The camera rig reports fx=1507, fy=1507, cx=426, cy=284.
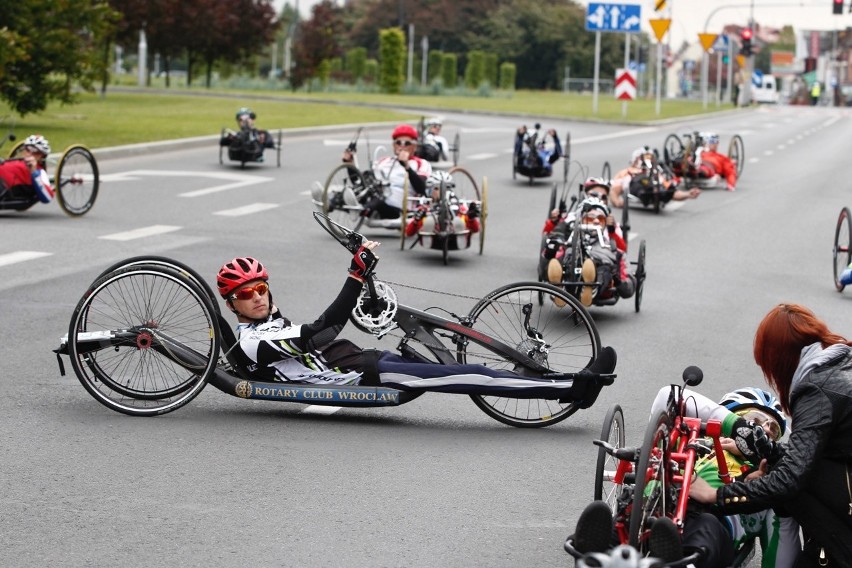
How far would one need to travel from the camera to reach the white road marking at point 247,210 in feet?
61.8

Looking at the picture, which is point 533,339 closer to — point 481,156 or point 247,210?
point 247,210

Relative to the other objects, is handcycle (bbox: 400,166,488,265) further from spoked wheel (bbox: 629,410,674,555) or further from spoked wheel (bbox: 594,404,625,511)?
spoked wheel (bbox: 629,410,674,555)

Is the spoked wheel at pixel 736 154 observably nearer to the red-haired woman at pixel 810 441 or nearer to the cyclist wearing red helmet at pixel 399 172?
the cyclist wearing red helmet at pixel 399 172

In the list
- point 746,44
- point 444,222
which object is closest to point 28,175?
point 444,222

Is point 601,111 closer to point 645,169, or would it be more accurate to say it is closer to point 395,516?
point 645,169

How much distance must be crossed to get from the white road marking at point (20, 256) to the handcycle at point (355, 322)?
5656 mm

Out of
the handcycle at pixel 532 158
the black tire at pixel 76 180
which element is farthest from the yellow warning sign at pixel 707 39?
the black tire at pixel 76 180

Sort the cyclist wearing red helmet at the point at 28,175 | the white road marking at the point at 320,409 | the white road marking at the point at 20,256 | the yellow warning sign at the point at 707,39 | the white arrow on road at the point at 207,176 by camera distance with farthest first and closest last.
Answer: the yellow warning sign at the point at 707,39, the white arrow on road at the point at 207,176, the cyclist wearing red helmet at the point at 28,175, the white road marking at the point at 20,256, the white road marking at the point at 320,409

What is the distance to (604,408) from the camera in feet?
29.4

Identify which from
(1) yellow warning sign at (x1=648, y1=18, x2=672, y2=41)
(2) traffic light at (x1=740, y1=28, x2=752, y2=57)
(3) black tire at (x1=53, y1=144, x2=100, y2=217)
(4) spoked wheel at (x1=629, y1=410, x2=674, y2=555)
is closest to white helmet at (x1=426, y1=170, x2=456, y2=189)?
(3) black tire at (x1=53, y1=144, x2=100, y2=217)

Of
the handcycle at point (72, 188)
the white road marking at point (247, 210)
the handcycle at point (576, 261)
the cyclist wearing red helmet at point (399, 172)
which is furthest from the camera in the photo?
the white road marking at point (247, 210)

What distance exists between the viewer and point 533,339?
335 inches

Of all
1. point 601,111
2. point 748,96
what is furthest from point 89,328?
point 748,96

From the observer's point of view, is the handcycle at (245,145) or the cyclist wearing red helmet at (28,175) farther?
the handcycle at (245,145)
